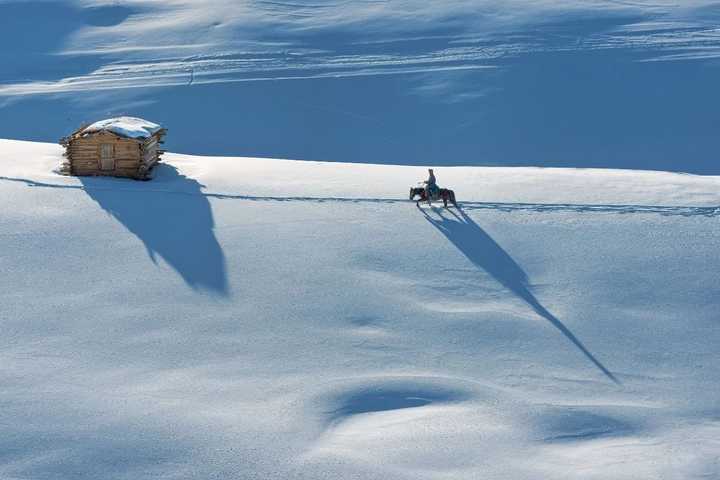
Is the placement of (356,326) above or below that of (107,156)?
below

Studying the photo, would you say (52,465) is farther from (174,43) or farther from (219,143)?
(174,43)

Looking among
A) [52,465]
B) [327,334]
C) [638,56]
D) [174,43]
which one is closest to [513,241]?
[327,334]

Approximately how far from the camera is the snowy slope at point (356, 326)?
36.8 feet

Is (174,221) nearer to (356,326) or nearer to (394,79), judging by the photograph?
(356,326)

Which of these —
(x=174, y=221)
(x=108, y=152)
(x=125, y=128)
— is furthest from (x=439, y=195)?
(x=108, y=152)

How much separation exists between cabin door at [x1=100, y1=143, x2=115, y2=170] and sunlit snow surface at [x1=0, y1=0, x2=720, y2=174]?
1011cm

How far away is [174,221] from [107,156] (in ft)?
8.22

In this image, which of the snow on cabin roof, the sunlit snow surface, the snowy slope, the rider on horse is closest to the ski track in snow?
the snowy slope

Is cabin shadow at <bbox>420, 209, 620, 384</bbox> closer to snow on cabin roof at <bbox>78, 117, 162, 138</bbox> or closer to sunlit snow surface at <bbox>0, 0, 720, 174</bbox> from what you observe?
snow on cabin roof at <bbox>78, 117, 162, 138</bbox>

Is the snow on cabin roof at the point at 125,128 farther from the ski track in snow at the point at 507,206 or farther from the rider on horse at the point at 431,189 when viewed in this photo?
the rider on horse at the point at 431,189

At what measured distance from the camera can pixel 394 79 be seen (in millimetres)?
32062

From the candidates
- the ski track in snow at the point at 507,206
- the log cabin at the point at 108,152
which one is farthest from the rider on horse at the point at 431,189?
the log cabin at the point at 108,152

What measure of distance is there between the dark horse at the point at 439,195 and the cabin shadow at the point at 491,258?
0.73 feet

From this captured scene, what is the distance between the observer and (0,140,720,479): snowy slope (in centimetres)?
1120
